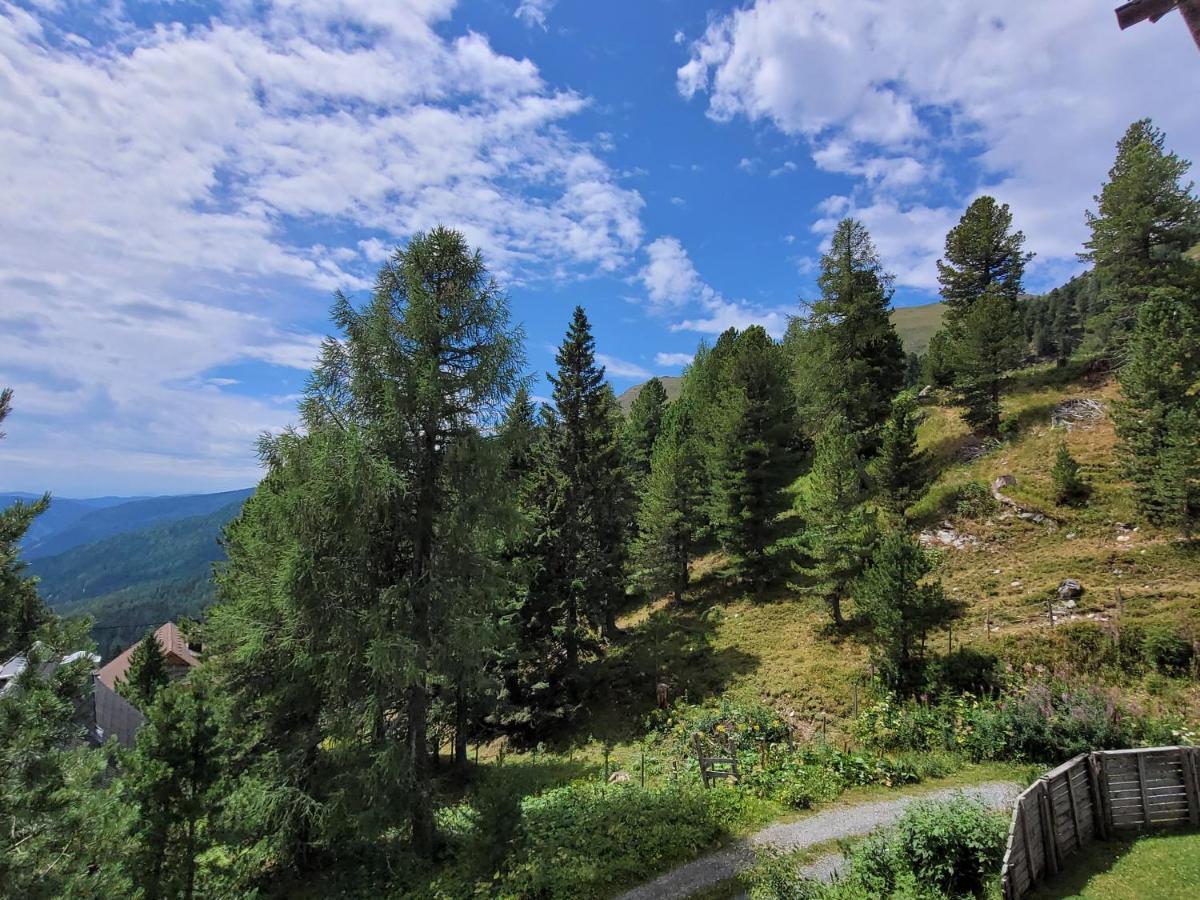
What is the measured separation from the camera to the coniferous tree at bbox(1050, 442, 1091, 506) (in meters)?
23.5

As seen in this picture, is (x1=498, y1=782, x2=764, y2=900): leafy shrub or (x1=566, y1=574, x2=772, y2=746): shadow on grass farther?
(x1=566, y1=574, x2=772, y2=746): shadow on grass

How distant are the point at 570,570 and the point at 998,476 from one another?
22339mm

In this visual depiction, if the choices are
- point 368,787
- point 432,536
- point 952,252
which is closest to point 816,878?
point 368,787

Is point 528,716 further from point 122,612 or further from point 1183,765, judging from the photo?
point 122,612

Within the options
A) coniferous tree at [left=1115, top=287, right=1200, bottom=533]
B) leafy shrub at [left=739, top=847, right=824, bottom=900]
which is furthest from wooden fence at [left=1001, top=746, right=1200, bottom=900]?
coniferous tree at [left=1115, top=287, right=1200, bottom=533]

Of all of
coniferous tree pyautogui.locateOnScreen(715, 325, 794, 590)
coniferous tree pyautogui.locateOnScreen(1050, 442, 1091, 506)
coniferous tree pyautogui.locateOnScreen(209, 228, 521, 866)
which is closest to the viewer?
coniferous tree pyautogui.locateOnScreen(209, 228, 521, 866)

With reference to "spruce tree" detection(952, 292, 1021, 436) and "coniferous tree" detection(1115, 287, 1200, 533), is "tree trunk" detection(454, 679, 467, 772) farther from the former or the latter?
"spruce tree" detection(952, 292, 1021, 436)

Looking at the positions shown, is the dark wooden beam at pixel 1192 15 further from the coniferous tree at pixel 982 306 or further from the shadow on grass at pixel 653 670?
the coniferous tree at pixel 982 306

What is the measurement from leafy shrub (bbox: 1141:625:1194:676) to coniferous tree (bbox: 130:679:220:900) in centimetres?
2411

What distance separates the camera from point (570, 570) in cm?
2258

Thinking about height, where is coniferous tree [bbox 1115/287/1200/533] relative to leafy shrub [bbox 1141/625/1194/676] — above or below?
above

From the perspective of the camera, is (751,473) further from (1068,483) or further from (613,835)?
(613,835)

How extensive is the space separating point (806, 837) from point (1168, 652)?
44.2 feet

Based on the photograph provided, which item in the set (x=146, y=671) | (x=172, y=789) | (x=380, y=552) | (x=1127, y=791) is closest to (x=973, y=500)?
(x=1127, y=791)
